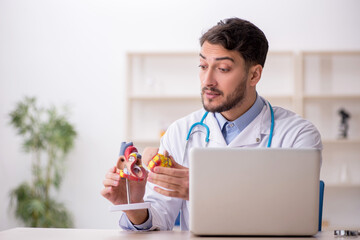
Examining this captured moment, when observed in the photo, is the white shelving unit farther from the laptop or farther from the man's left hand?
the laptop

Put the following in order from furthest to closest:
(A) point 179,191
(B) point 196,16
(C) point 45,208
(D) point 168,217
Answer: (B) point 196,16 → (C) point 45,208 → (D) point 168,217 → (A) point 179,191

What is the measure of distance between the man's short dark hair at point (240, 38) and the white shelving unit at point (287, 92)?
257 cm

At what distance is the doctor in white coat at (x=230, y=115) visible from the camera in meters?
1.99

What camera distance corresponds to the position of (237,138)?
2.00m

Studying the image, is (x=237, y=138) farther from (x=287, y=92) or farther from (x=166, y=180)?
(x=287, y=92)

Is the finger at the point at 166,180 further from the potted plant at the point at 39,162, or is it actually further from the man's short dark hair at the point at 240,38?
the potted plant at the point at 39,162

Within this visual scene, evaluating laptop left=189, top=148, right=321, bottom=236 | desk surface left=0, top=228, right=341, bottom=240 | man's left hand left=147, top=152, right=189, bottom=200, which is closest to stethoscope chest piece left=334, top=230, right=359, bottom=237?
desk surface left=0, top=228, right=341, bottom=240

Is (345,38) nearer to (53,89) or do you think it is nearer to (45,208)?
(53,89)

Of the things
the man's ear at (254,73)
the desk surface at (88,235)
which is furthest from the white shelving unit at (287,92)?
the desk surface at (88,235)

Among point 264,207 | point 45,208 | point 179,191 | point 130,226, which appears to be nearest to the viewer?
point 264,207

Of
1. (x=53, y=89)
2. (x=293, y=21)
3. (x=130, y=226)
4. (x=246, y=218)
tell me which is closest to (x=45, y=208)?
(x=53, y=89)

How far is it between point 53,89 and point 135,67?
0.86m

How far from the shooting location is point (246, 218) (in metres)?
1.36

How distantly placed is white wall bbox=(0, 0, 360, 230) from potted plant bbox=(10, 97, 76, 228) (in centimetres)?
23
